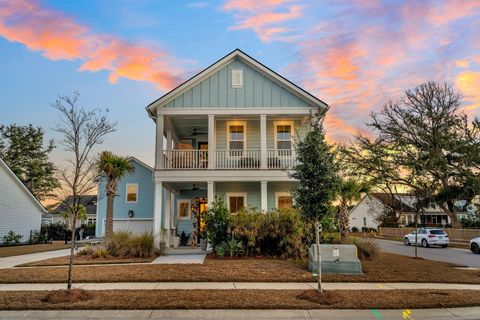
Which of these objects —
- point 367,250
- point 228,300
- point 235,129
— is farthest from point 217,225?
point 228,300

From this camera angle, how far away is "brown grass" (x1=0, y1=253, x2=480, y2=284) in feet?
34.2

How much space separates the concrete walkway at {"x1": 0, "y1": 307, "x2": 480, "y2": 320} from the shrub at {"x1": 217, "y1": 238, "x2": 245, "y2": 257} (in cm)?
726

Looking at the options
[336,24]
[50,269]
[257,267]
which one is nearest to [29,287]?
[50,269]

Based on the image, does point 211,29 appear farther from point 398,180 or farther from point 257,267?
point 398,180

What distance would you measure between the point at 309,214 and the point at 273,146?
1118 centimetres

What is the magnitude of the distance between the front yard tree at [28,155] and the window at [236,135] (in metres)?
32.2

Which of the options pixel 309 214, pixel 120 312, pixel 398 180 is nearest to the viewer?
pixel 120 312

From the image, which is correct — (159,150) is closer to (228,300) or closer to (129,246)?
(129,246)

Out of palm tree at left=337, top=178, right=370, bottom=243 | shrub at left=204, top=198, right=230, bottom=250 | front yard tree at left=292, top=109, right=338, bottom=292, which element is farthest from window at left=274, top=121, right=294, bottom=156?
front yard tree at left=292, top=109, right=338, bottom=292

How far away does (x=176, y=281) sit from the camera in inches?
404

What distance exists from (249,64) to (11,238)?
22.6 metres

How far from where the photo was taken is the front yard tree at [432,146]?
3550 centimetres

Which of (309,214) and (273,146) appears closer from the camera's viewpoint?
(309,214)

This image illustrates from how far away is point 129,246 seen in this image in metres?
14.9
